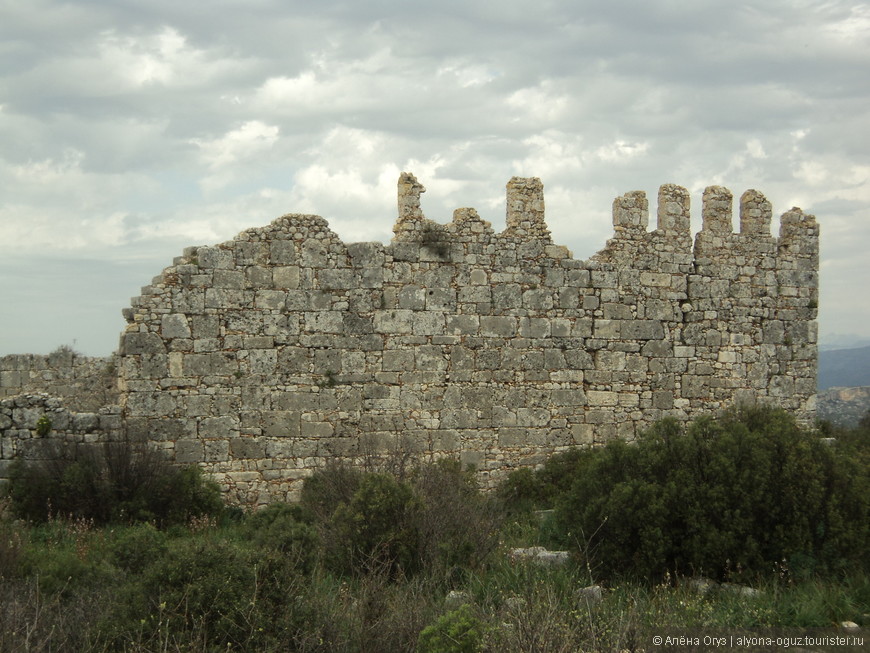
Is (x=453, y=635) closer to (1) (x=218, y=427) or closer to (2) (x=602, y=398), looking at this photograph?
(1) (x=218, y=427)

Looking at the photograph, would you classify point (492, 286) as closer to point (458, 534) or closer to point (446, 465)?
point (446, 465)

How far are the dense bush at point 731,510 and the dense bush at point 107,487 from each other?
483cm

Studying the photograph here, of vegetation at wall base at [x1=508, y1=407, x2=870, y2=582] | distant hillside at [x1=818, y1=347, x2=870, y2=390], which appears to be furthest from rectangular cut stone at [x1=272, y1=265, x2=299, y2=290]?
distant hillside at [x1=818, y1=347, x2=870, y2=390]

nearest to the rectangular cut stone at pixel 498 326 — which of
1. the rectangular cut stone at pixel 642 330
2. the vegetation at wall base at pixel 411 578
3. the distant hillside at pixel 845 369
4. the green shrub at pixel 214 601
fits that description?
the rectangular cut stone at pixel 642 330

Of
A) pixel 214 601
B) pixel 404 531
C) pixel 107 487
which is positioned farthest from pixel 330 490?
pixel 214 601

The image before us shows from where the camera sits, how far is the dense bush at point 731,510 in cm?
812

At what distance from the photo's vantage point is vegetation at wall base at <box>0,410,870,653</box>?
5.70 m

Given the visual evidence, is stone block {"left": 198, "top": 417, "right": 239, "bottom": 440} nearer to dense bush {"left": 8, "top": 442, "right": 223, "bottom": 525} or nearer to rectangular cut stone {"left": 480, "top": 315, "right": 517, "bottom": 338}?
dense bush {"left": 8, "top": 442, "right": 223, "bottom": 525}

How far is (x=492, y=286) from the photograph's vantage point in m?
12.5

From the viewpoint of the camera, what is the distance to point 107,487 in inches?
411

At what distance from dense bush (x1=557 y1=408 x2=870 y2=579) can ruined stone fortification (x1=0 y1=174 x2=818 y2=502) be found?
12.1 ft

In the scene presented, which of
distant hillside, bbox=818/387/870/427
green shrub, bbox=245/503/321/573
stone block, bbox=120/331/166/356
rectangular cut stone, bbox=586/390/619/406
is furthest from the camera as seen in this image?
distant hillside, bbox=818/387/870/427

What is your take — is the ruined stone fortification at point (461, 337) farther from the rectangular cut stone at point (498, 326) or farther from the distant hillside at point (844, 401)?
the distant hillside at point (844, 401)

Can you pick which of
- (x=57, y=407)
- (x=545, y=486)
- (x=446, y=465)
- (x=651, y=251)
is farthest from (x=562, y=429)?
(x=57, y=407)
